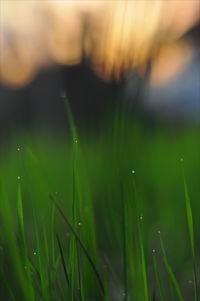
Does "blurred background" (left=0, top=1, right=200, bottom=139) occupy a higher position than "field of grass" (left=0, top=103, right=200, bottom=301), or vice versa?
"blurred background" (left=0, top=1, right=200, bottom=139)

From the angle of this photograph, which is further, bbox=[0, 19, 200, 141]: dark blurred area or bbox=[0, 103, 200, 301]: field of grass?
bbox=[0, 19, 200, 141]: dark blurred area

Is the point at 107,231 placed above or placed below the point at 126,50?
below

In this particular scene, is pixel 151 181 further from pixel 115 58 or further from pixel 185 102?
pixel 185 102

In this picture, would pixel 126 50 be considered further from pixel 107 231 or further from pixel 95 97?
pixel 95 97

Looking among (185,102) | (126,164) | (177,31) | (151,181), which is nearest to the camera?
(126,164)

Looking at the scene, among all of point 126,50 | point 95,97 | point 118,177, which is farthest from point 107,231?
point 95,97

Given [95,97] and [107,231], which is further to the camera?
[95,97]

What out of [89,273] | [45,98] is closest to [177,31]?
[89,273]

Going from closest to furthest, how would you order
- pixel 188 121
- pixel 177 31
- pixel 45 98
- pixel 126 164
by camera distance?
pixel 126 164, pixel 177 31, pixel 188 121, pixel 45 98
